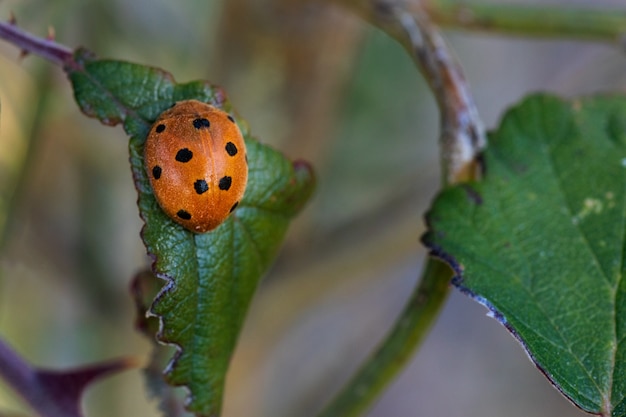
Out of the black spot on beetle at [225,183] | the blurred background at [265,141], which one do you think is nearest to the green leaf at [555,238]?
the black spot on beetle at [225,183]

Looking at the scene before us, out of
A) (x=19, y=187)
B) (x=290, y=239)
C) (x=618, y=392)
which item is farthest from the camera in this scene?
(x=290, y=239)

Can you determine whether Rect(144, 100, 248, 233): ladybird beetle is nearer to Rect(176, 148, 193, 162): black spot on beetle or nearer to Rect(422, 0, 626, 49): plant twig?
Rect(176, 148, 193, 162): black spot on beetle

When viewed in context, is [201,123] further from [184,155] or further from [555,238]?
[555,238]

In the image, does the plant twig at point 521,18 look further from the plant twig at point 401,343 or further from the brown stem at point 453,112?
the plant twig at point 401,343

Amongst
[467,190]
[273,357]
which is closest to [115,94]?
[467,190]

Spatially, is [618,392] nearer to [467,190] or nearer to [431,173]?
[467,190]

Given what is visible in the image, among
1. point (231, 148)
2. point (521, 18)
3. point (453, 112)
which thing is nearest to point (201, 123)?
point (231, 148)

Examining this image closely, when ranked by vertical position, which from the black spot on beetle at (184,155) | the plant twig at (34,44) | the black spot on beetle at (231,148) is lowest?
the black spot on beetle at (231,148)
